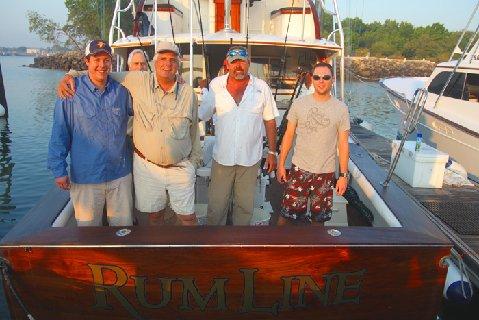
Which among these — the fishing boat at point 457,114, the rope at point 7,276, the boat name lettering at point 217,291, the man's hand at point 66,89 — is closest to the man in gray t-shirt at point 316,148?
the boat name lettering at point 217,291

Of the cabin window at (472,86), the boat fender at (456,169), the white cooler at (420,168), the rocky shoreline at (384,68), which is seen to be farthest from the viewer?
the rocky shoreline at (384,68)

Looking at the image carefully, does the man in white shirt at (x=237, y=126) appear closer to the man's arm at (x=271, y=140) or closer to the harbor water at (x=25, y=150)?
the man's arm at (x=271, y=140)

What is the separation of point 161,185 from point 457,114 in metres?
7.78

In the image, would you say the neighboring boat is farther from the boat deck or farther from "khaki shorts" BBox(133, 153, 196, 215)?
"khaki shorts" BBox(133, 153, 196, 215)

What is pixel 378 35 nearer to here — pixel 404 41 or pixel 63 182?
pixel 404 41

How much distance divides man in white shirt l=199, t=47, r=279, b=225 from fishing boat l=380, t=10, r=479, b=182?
18.9 feet

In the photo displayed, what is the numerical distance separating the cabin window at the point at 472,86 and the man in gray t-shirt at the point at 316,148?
273 inches

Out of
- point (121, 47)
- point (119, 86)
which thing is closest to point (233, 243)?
point (119, 86)

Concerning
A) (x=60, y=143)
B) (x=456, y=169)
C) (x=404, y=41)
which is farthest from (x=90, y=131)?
(x=404, y=41)

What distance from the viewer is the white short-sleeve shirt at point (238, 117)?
3.06 metres

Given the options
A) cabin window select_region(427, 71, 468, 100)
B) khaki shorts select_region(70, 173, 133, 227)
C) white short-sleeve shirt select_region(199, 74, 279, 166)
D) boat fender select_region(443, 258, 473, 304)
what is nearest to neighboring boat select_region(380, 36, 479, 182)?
cabin window select_region(427, 71, 468, 100)

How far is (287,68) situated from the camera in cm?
623

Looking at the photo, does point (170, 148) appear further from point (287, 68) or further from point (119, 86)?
point (287, 68)

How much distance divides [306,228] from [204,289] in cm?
70
